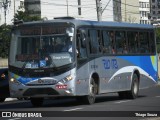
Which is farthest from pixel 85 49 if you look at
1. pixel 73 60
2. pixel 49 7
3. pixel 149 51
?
pixel 49 7

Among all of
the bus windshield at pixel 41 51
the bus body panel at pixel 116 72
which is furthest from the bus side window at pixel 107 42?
the bus windshield at pixel 41 51

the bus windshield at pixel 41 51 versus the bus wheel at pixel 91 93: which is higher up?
the bus windshield at pixel 41 51

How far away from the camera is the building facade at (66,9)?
445 ft

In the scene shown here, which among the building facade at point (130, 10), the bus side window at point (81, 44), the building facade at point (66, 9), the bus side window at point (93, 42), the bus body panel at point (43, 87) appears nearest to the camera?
the bus body panel at point (43, 87)

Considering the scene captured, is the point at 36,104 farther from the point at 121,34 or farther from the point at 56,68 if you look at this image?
the point at 121,34

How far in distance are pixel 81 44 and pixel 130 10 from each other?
547 feet

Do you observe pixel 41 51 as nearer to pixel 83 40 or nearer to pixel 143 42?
pixel 83 40

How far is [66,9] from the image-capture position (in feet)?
470

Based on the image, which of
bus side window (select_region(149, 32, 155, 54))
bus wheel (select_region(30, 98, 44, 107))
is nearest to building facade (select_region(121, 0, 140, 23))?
bus side window (select_region(149, 32, 155, 54))

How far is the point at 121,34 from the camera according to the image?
2489 centimetres

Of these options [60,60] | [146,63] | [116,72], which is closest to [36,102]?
[60,60]

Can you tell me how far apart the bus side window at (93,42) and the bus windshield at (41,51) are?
4.96ft

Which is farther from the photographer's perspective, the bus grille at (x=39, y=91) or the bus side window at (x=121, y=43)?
the bus side window at (x=121, y=43)

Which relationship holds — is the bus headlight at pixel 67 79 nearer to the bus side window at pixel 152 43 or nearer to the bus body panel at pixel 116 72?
the bus body panel at pixel 116 72
